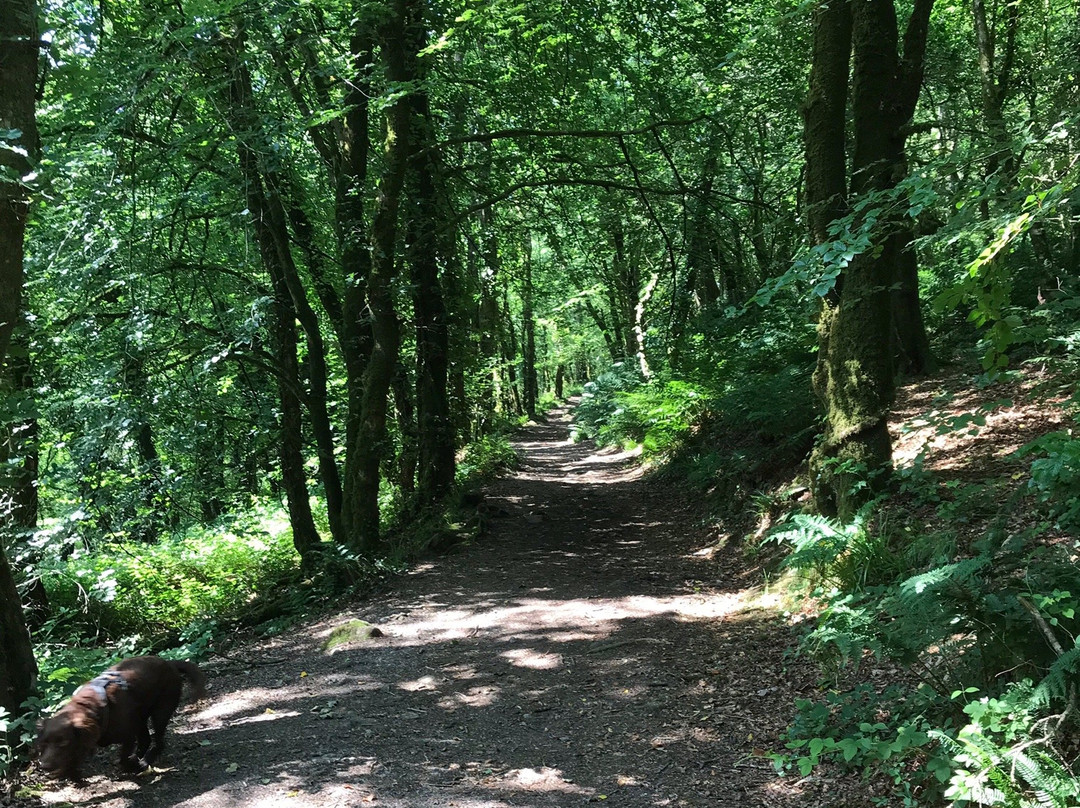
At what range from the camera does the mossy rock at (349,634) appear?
704 centimetres

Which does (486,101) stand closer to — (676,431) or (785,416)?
(785,416)

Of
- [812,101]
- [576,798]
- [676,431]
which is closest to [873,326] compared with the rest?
[812,101]

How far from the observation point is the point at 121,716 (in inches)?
157

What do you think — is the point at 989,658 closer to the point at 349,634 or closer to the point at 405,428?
the point at 349,634

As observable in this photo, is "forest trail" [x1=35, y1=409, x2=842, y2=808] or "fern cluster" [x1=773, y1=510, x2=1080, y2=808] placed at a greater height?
"fern cluster" [x1=773, y1=510, x2=1080, y2=808]

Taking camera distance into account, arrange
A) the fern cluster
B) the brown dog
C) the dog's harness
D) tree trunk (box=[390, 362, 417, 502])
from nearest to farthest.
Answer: the fern cluster, the brown dog, the dog's harness, tree trunk (box=[390, 362, 417, 502])

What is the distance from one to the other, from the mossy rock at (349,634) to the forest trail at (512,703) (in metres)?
0.12

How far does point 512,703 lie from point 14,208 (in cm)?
463

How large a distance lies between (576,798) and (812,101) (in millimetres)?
6431

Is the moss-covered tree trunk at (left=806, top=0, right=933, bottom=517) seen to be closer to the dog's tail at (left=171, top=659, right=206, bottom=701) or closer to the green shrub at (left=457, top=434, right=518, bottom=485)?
the dog's tail at (left=171, top=659, right=206, bottom=701)

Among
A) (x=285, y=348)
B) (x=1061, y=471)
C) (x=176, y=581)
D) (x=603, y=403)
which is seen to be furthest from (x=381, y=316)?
(x=603, y=403)

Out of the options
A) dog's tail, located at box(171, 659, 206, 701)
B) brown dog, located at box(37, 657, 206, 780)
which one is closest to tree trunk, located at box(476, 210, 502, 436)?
dog's tail, located at box(171, 659, 206, 701)

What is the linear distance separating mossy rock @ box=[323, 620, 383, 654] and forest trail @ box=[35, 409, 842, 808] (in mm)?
116

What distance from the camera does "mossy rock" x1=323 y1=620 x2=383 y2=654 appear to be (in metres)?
7.04
